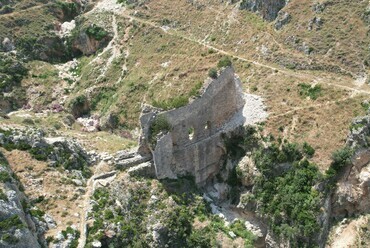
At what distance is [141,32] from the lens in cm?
7631

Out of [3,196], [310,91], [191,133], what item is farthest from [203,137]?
[3,196]

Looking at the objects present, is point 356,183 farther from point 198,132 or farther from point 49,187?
point 49,187

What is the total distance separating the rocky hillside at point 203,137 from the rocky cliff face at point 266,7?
0.16 metres

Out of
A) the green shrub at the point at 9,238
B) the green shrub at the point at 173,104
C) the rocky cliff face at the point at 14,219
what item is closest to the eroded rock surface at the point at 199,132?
the green shrub at the point at 173,104

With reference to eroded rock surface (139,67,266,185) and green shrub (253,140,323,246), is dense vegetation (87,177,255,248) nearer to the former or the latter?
eroded rock surface (139,67,266,185)

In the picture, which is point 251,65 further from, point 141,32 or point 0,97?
point 0,97

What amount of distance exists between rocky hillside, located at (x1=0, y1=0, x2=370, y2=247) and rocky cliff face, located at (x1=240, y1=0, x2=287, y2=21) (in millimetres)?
156

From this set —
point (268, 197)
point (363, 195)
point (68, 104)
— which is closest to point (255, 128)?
point (268, 197)

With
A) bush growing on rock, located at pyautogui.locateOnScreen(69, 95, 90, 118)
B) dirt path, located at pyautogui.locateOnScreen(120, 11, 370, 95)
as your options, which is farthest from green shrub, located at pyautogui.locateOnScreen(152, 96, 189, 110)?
bush growing on rock, located at pyautogui.locateOnScreen(69, 95, 90, 118)

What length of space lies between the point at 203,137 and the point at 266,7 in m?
30.4

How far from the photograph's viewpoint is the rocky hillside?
42.0 m

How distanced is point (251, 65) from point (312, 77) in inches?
349

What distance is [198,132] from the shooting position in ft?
163

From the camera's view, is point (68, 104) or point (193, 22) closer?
point (68, 104)
